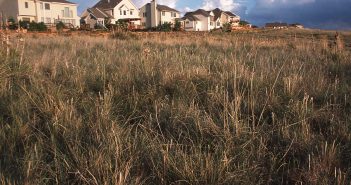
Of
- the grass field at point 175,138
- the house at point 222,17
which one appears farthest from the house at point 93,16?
the grass field at point 175,138

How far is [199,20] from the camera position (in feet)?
292

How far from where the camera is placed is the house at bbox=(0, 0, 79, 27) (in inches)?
2112

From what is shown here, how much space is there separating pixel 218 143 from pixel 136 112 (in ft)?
3.83

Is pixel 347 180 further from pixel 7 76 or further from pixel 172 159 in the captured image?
pixel 7 76

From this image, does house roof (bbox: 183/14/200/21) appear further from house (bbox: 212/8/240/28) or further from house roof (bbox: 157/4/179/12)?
house (bbox: 212/8/240/28)

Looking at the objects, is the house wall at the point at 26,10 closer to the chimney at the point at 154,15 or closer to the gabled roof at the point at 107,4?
the gabled roof at the point at 107,4

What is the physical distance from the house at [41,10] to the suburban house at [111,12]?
363cm

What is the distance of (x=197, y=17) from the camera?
295 feet

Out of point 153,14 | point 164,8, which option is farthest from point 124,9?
point 164,8

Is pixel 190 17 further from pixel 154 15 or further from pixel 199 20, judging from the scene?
pixel 154 15

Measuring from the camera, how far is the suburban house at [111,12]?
6519cm

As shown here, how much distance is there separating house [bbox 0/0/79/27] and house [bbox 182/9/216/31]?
108 feet

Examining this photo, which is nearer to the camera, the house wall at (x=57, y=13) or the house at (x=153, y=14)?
the house wall at (x=57, y=13)

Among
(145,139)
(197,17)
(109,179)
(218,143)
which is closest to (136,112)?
(145,139)
